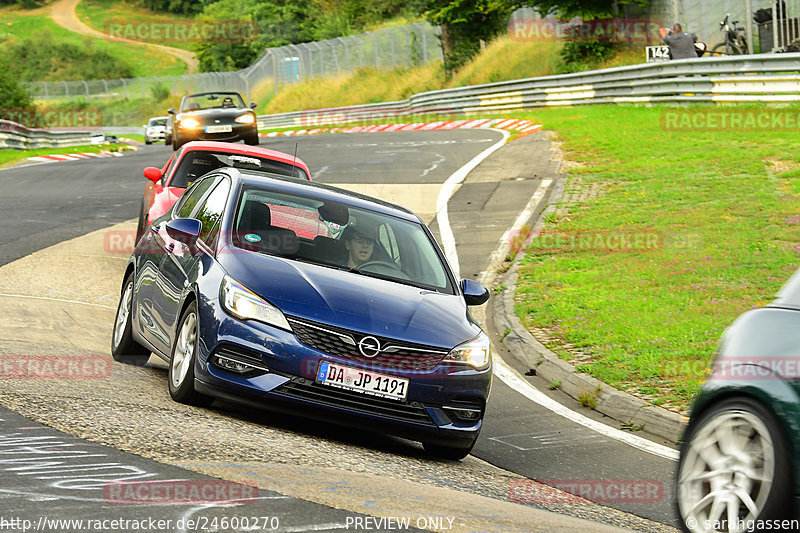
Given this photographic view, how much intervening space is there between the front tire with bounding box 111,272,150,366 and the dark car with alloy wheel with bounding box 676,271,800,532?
17.1ft

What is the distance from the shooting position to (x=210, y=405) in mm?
7059

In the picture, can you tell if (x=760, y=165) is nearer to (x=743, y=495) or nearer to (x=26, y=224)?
(x=26, y=224)

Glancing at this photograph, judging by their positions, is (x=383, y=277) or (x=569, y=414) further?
(x=569, y=414)

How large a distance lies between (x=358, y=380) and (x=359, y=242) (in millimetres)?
1577

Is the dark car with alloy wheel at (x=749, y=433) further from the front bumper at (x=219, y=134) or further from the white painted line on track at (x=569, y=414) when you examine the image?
the front bumper at (x=219, y=134)

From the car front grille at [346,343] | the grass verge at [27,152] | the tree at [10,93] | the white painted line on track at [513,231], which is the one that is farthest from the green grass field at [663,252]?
the tree at [10,93]

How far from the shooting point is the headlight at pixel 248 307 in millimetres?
6547

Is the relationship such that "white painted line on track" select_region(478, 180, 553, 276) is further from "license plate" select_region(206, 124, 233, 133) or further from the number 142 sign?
the number 142 sign

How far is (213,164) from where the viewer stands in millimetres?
12641

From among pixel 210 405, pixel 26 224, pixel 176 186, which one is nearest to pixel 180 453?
pixel 210 405

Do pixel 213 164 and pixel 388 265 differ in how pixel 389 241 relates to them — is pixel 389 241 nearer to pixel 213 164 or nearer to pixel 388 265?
pixel 388 265

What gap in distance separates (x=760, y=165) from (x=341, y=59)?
148ft

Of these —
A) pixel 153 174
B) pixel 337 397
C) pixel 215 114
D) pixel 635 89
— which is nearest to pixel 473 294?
pixel 337 397

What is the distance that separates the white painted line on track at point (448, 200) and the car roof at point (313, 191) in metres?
3.85
